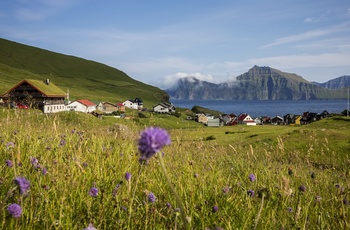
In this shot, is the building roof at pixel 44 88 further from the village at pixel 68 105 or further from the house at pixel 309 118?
the house at pixel 309 118

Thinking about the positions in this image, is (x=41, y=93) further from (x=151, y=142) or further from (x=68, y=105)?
(x=151, y=142)

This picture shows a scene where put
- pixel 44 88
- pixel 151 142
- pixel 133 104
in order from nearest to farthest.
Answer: pixel 151 142 < pixel 44 88 < pixel 133 104

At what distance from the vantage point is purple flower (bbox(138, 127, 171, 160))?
1565 millimetres

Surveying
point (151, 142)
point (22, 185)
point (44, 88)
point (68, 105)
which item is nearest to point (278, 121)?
point (68, 105)

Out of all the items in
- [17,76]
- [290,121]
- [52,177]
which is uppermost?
[17,76]

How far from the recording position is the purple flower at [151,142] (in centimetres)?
156

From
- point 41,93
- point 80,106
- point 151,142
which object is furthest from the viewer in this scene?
point 80,106

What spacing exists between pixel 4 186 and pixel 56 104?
94854mm

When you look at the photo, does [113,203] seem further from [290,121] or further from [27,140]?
[290,121]

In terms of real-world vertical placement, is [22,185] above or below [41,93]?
below

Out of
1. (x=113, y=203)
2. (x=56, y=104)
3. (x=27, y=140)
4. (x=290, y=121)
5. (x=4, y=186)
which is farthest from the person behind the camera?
(x=290, y=121)

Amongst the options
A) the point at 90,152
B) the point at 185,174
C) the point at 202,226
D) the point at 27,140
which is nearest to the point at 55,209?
the point at 202,226

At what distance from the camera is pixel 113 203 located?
12.1ft

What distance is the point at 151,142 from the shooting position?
1627 mm
